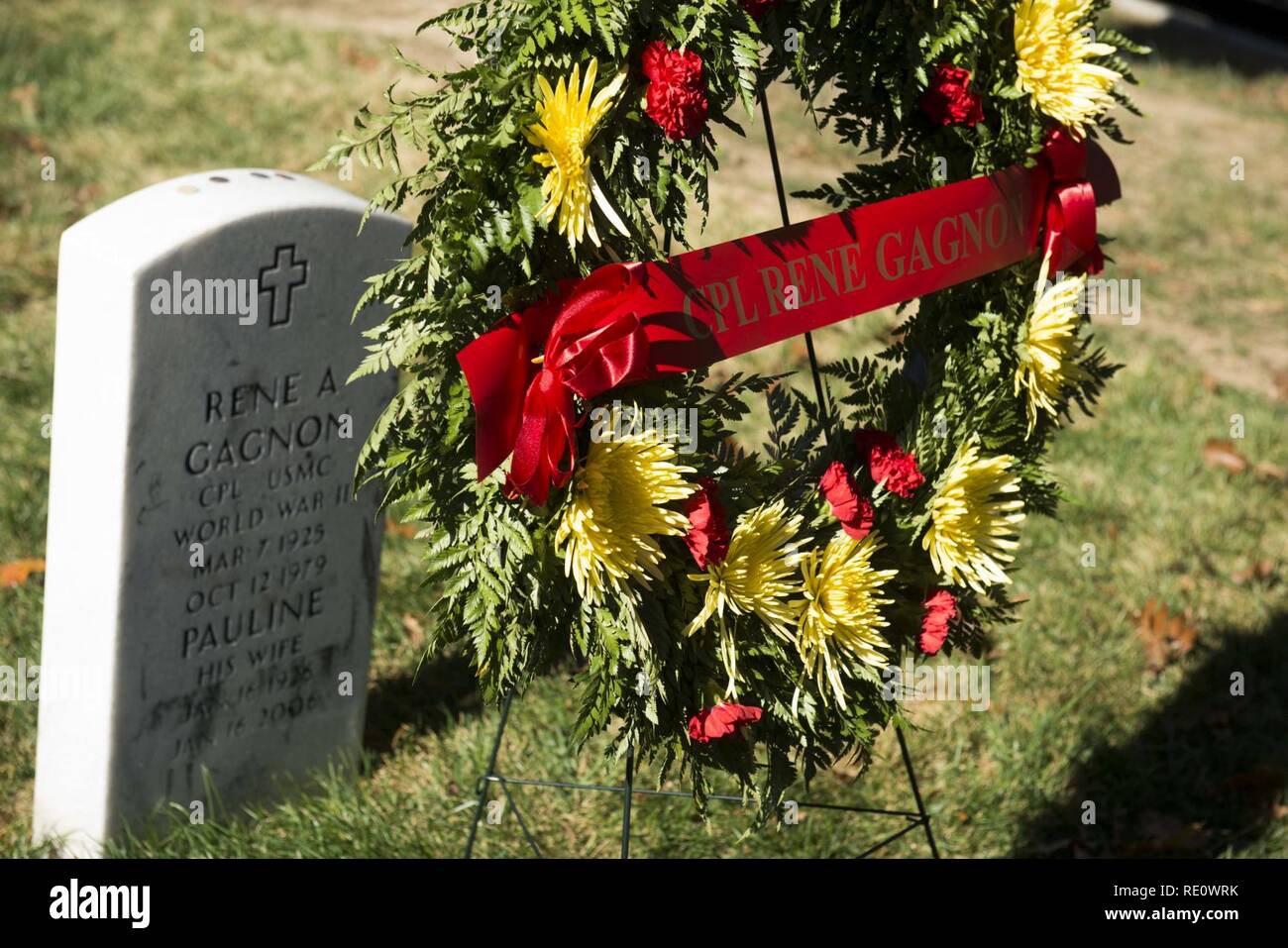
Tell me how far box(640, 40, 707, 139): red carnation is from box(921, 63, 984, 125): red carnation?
2.08ft

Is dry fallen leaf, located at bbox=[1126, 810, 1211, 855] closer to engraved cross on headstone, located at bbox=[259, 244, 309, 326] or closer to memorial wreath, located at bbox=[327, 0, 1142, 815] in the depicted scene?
memorial wreath, located at bbox=[327, 0, 1142, 815]

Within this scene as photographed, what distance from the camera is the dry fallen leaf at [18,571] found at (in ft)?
12.4

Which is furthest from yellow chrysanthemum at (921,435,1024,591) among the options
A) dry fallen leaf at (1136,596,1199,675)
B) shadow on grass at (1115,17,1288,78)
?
shadow on grass at (1115,17,1288,78)

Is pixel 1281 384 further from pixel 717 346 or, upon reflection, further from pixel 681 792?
pixel 717 346

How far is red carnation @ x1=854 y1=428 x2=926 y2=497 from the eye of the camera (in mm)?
2475

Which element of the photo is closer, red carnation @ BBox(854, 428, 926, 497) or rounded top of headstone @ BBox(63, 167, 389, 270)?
red carnation @ BBox(854, 428, 926, 497)

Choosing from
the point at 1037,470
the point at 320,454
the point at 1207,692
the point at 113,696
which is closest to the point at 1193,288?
the point at 1207,692

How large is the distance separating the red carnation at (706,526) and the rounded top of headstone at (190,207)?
121 centimetres

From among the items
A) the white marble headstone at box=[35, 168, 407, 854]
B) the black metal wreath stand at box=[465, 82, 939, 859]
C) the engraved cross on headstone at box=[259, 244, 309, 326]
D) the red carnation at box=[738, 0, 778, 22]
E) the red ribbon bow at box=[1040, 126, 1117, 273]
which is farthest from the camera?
the engraved cross on headstone at box=[259, 244, 309, 326]

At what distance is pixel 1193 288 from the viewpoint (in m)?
6.61

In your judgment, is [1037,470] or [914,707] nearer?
[1037,470]

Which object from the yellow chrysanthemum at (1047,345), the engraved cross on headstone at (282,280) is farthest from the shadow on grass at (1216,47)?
the engraved cross on headstone at (282,280)

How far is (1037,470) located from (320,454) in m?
1.58
